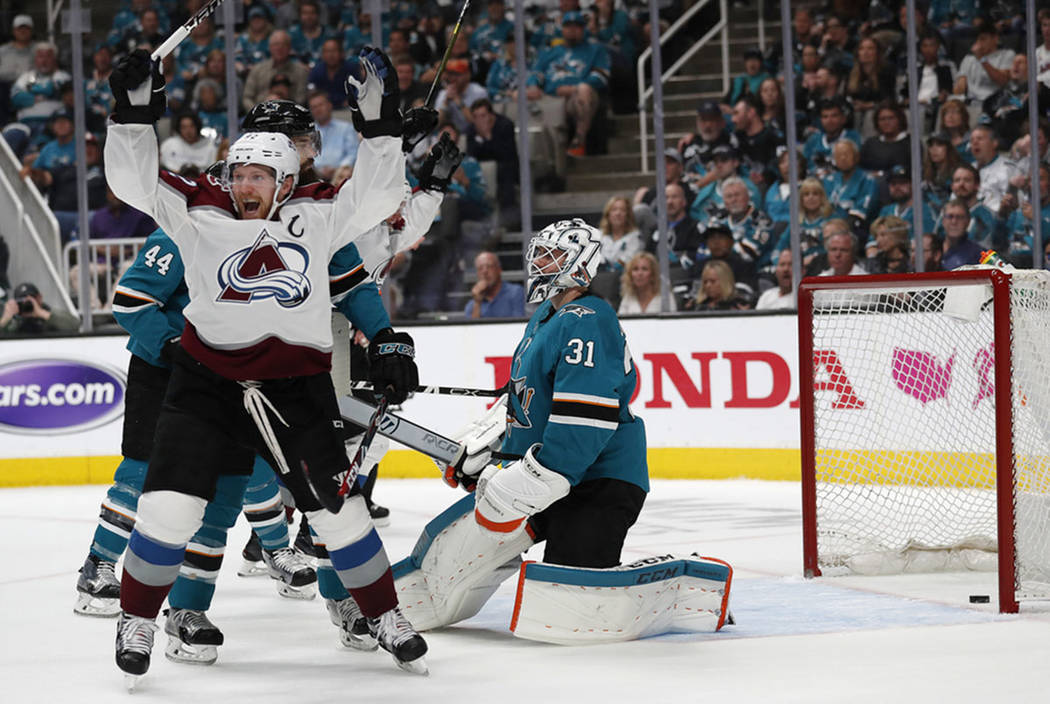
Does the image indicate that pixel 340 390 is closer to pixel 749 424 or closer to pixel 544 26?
pixel 749 424

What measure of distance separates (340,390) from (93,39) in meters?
6.20

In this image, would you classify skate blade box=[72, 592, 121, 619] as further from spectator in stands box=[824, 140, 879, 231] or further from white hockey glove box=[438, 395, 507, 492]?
spectator in stands box=[824, 140, 879, 231]

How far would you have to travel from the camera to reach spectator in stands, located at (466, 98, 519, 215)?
7.33 meters

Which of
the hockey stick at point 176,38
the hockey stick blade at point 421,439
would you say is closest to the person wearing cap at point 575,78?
the hockey stick blade at point 421,439

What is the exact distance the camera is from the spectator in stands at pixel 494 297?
6.95 meters

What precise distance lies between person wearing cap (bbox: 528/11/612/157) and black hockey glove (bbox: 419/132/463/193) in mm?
4290

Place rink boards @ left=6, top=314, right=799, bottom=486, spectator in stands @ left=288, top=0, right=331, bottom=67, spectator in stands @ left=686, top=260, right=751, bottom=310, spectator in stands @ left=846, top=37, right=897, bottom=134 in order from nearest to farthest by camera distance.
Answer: rink boards @ left=6, top=314, right=799, bottom=486 < spectator in stands @ left=686, top=260, right=751, bottom=310 < spectator in stands @ left=846, top=37, right=897, bottom=134 < spectator in stands @ left=288, top=0, right=331, bottom=67

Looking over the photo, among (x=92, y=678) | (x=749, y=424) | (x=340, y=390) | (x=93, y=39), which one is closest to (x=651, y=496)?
(x=749, y=424)

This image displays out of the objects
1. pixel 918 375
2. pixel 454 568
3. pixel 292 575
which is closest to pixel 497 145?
pixel 918 375

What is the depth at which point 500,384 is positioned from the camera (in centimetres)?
670

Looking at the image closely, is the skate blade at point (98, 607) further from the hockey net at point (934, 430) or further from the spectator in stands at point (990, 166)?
the spectator in stands at point (990, 166)

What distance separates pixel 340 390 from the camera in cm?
390

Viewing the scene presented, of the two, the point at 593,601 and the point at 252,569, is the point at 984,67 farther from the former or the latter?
the point at 593,601

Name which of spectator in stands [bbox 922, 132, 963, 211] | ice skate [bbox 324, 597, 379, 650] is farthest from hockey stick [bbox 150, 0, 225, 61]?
spectator in stands [bbox 922, 132, 963, 211]
